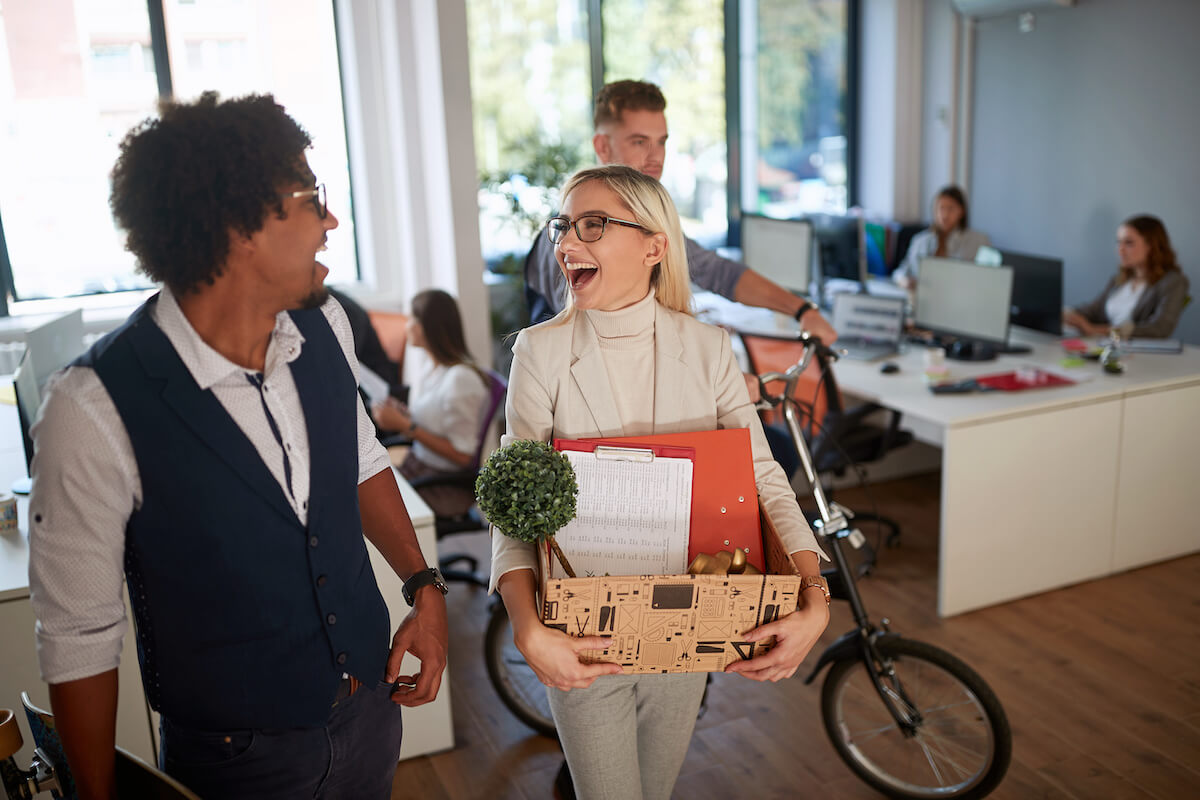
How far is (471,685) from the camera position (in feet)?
10.2

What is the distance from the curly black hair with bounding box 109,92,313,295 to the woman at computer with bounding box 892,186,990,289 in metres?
4.97

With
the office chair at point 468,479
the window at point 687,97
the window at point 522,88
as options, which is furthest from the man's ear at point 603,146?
the window at point 522,88

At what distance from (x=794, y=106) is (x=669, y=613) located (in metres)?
6.34

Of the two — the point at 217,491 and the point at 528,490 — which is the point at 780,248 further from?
the point at 217,491

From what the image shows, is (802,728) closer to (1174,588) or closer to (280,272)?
(1174,588)

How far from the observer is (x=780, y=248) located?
16.6 feet

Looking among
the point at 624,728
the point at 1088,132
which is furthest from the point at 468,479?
the point at 1088,132

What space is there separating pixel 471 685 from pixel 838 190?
532 cm

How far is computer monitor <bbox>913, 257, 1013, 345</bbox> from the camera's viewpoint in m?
4.12

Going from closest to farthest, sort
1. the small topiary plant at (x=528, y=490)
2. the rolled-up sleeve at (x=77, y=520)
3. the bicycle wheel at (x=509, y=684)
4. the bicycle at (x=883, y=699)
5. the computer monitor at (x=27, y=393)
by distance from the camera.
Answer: the rolled-up sleeve at (x=77, y=520)
the small topiary plant at (x=528, y=490)
the bicycle at (x=883, y=699)
the computer monitor at (x=27, y=393)
the bicycle wheel at (x=509, y=684)

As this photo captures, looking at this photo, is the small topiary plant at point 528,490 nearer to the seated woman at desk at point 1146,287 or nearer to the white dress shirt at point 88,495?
the white dress shirt at point 88,495

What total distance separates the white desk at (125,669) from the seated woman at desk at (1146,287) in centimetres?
349

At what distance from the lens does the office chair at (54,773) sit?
1.13 meters

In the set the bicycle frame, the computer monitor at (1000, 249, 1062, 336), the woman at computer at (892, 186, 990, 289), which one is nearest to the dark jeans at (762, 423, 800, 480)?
the bicycle frame
